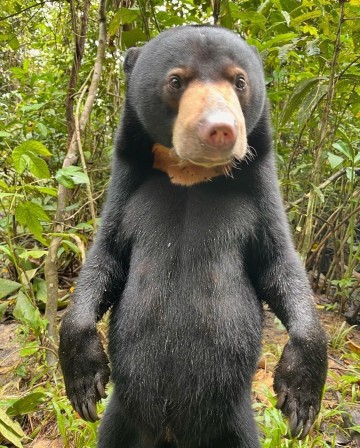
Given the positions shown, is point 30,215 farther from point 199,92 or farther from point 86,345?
point 199,92

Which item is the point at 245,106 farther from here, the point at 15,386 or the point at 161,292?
the point at 15,386

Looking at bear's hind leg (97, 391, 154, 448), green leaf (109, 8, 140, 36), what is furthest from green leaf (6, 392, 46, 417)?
green leaf (109, 8, 140, 36)

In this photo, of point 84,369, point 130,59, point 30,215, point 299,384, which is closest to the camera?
point 299,384

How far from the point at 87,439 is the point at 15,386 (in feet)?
2.86

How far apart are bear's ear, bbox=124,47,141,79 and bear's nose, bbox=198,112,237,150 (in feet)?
2.24

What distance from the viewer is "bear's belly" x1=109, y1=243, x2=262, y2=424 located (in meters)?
1.94

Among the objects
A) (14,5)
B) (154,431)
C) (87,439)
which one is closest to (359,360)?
(87,439)

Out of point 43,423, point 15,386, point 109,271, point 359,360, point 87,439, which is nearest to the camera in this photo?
point 109,271

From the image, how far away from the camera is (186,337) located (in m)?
1.94

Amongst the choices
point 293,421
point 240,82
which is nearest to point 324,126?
point 240,82

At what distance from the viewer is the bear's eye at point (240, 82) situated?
1.93 metres

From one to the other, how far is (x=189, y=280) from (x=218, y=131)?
593mm

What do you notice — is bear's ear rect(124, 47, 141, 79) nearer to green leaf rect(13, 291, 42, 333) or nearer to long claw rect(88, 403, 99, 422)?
long claw rect(88, 403, 99, 422)

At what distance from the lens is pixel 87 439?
2.84m
